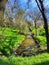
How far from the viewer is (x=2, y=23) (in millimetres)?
15109

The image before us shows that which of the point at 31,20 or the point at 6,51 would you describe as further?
the point at 31,20

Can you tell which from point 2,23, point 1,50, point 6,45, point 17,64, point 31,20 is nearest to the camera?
point 17,64

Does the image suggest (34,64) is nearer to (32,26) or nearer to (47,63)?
(47,63)

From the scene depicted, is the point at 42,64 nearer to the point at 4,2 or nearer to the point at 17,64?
the point at 17,64

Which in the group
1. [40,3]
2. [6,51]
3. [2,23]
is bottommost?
[6,51]

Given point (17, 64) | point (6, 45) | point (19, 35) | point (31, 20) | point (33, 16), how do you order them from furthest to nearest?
point (31, 20)
point (33, 16)
point (19, 35)
point (6, 45)
point (17, 64)

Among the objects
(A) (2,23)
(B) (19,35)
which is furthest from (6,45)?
(B) (19,35)

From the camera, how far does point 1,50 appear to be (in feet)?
63.7

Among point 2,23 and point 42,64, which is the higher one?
point 2,23

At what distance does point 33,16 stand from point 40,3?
25.9m

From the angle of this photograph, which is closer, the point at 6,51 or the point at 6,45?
the point at 6,51

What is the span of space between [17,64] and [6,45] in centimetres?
1316

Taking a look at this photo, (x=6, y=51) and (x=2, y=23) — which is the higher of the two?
(x=2, y=23)

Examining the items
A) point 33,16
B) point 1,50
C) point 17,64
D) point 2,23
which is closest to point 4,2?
point 17,64
